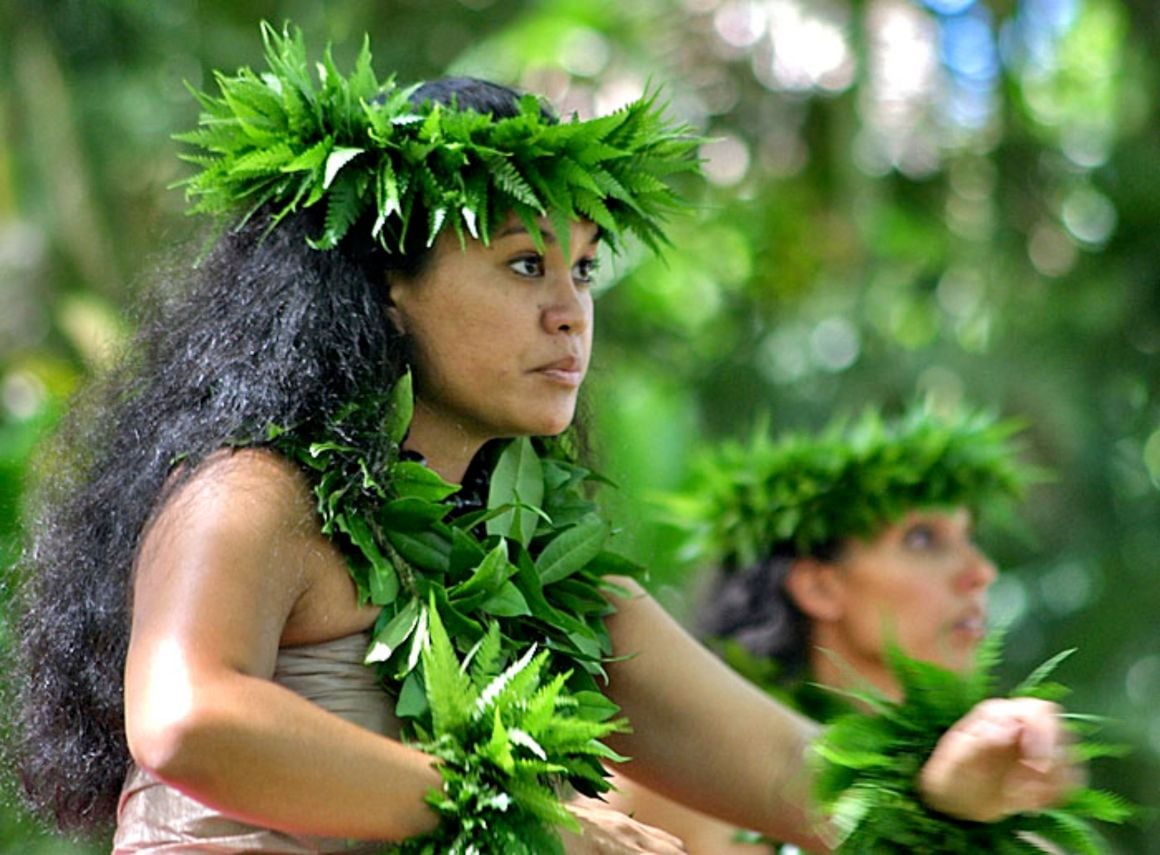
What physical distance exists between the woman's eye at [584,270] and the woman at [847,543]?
1613mm

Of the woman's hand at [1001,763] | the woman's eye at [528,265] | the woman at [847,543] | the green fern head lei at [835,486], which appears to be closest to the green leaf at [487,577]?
the woman's eye at [528,265]

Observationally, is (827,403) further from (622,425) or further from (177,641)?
(177,641)

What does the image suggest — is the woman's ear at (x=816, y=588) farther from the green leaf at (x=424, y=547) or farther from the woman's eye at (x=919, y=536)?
the green leaf at (x=424, y=547)

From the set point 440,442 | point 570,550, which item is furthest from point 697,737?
point 440,442

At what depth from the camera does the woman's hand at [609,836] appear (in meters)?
2.29

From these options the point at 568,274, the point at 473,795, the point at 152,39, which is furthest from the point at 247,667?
the point at 152,39

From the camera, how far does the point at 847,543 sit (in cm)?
433

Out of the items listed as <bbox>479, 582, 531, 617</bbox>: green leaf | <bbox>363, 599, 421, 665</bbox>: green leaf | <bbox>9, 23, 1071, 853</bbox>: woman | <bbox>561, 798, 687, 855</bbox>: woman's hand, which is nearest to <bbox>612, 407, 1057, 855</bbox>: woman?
<bbox>9, 23, 1071, 853</bbox>: woman

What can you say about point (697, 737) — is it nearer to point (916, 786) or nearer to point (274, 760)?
point (916, 786)

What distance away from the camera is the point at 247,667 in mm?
2123

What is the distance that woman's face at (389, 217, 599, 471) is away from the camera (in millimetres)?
2488

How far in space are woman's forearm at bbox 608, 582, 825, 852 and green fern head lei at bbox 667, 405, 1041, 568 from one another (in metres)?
1.60

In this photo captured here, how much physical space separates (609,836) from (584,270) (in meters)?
0.75

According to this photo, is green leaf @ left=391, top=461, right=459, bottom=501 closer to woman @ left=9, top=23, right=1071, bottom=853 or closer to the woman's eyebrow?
woman @ left=9, top=23, right=1071, bottom=853
